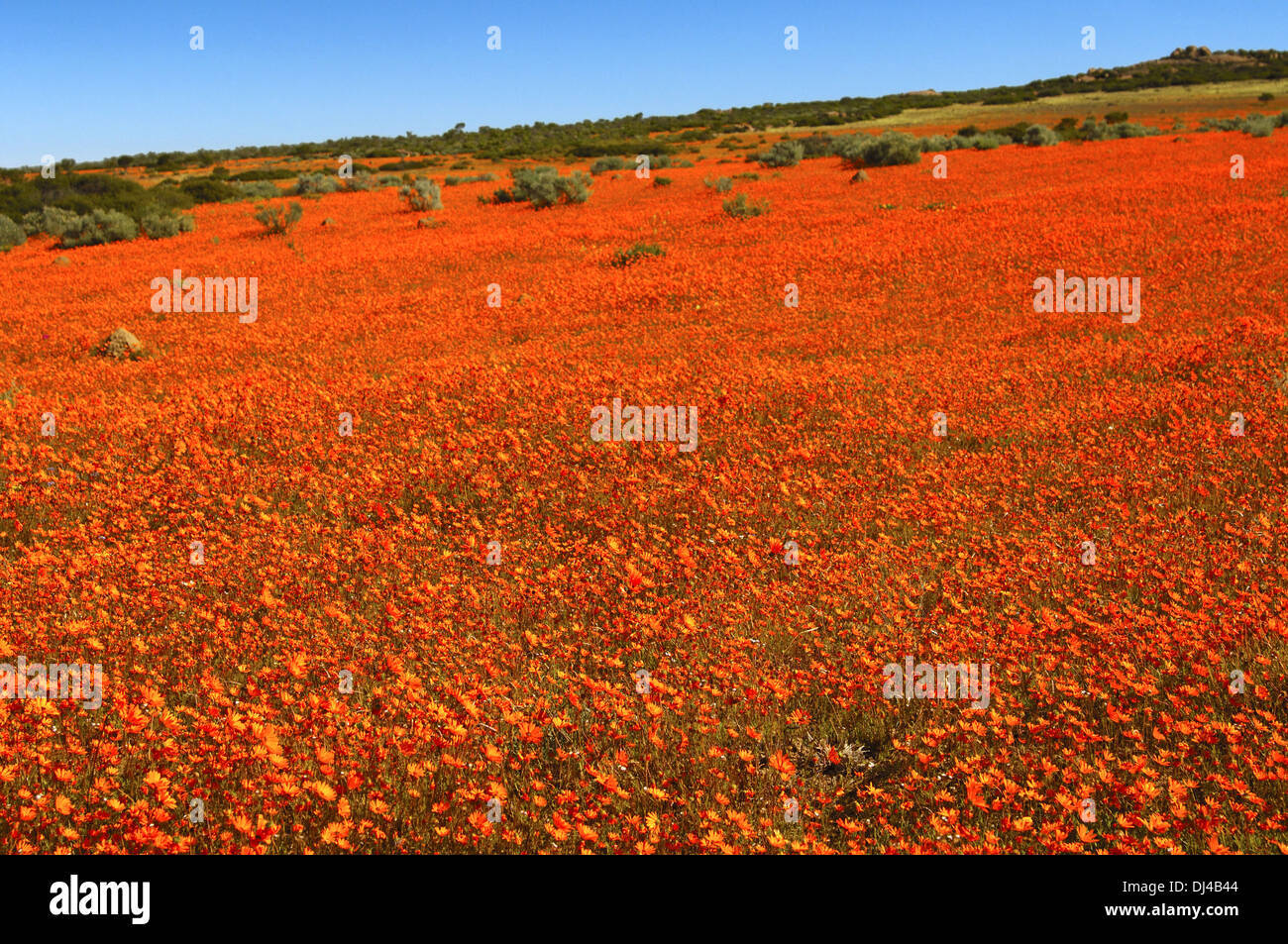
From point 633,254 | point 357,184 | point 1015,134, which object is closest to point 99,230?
point 357,184

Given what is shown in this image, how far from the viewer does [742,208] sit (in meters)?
25.9

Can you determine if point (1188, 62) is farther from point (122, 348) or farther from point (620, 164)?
point (122, 348)

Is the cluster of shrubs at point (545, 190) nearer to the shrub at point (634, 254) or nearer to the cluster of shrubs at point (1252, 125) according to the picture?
the shrub at point (634, 254)

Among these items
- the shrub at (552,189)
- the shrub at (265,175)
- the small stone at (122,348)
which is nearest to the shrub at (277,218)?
the shrub at (552,189)

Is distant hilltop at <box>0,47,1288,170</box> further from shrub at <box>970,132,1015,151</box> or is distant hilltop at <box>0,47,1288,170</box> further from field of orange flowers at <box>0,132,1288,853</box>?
field of orange flowers at <box>0,132,1288,853</box>

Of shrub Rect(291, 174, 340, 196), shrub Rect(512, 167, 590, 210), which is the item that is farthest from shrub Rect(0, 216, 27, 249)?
shrub Rect(512, 167, 590, 210)

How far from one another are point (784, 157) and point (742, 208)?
18784 millimetres

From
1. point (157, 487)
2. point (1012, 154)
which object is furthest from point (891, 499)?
point (1012, 154)

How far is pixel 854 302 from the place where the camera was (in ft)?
52.2

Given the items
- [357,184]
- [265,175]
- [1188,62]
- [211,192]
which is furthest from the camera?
[1188,62]

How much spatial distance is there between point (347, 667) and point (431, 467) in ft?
12.6

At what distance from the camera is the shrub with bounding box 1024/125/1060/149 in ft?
135

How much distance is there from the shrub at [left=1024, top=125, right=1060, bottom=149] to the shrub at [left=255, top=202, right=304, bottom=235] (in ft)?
112
